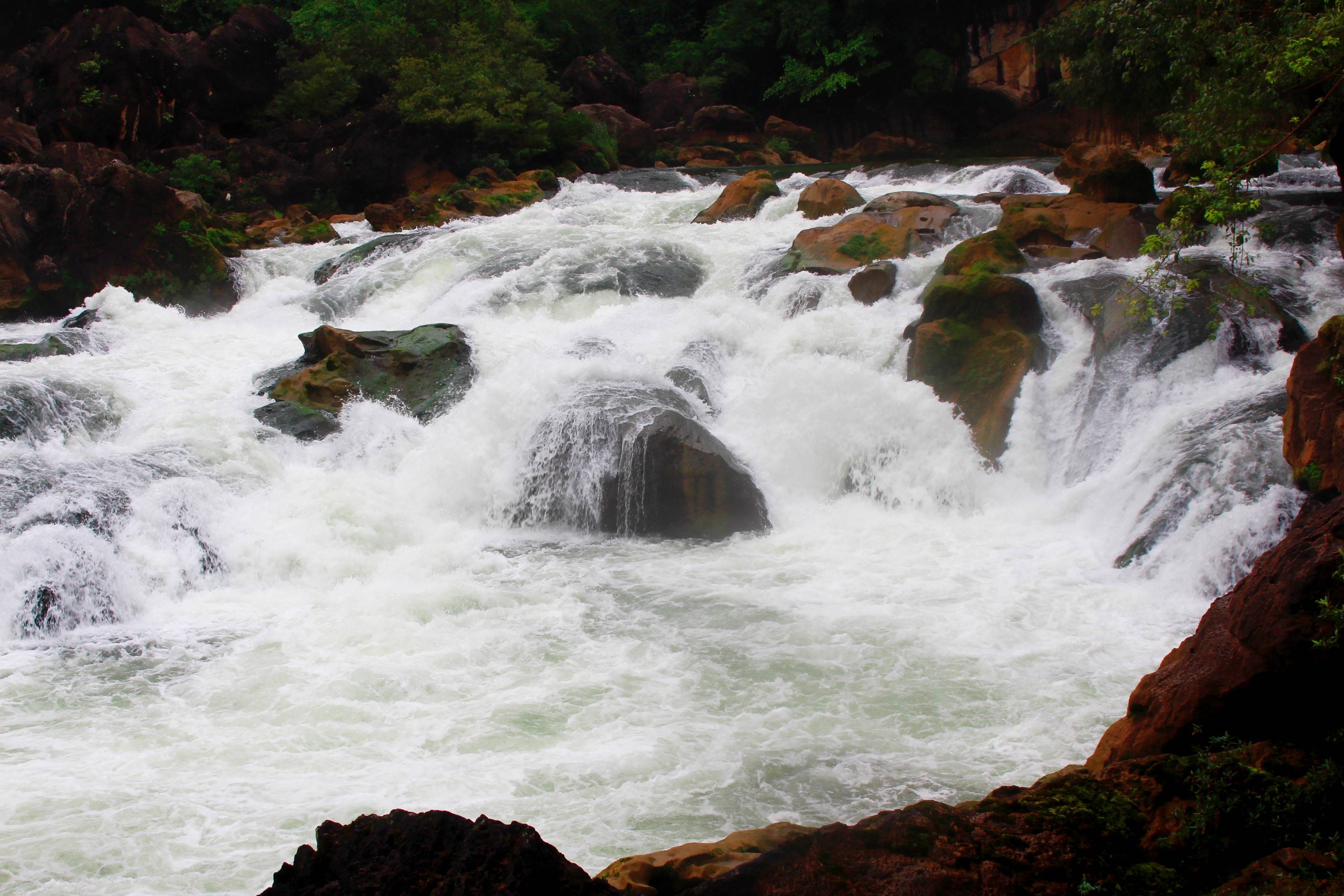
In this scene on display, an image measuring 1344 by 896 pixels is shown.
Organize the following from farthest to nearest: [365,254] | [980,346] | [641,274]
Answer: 1. [365,254]
2. [641,274]
3. [980,346]

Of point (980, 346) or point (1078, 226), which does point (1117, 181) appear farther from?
point (980, 346)

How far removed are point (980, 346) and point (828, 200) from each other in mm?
6931

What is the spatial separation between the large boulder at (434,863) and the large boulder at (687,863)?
32 centimetres

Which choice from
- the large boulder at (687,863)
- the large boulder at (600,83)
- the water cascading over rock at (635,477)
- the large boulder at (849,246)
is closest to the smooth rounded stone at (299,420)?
the water cascading over rock at (635,477)

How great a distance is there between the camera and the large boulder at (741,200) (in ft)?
59.6

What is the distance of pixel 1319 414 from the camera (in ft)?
21.1

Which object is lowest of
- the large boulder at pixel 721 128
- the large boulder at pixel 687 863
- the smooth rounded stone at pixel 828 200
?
the large boulder at pixel 687 863

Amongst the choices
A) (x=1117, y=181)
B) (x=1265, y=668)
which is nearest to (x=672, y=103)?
(x=1117, y=181)

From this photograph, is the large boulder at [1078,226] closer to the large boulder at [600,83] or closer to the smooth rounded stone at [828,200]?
the smooth rounded stone at [828,200]

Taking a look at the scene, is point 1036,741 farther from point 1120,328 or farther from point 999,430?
point 1120,328

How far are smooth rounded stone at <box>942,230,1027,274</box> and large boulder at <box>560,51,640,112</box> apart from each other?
64.7ft

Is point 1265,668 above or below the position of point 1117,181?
below

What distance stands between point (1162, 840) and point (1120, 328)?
7809 millimetres

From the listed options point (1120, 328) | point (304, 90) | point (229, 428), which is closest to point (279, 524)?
point (229, 428)
